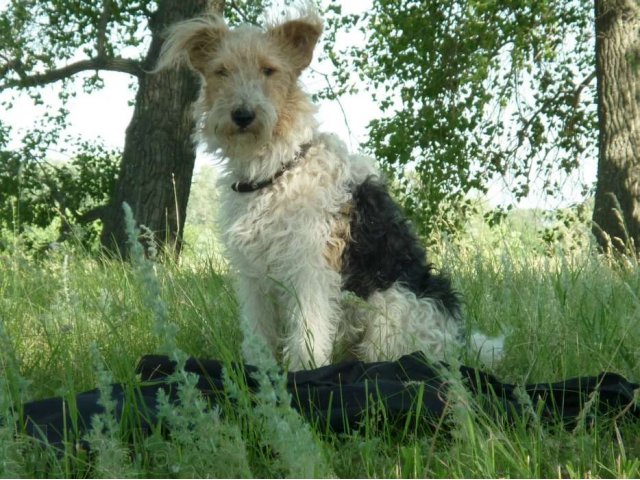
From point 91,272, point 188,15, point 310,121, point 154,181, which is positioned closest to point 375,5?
point 188,15

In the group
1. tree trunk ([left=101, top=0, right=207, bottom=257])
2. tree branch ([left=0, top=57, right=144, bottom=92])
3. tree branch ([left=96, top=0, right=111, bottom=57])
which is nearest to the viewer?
tree trunk ([left=101, top=0, right=207, bottom=257])

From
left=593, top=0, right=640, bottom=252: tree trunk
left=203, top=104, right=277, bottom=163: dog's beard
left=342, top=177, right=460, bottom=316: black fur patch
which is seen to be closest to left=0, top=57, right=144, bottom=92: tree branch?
left=593, top=0, right=640, bottom=252: tree trunk

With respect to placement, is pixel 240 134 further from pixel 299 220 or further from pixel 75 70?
pixel 75 70

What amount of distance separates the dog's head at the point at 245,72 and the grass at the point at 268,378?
99 centimetres

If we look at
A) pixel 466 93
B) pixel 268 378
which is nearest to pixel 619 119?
pixel 466 93

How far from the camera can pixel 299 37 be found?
4914mm

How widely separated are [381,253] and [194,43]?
5.72 feet

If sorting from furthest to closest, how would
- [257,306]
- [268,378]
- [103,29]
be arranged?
[103,29], [257,306], [268,378]

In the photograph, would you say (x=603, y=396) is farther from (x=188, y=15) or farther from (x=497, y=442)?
(x=188, y=15)

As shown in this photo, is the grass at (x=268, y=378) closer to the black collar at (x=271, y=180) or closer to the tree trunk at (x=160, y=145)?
the black collar at (x=271, y=180)

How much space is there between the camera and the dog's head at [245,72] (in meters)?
4.56

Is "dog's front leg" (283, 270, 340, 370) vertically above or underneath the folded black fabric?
above

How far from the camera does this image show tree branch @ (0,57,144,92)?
46.3 feet

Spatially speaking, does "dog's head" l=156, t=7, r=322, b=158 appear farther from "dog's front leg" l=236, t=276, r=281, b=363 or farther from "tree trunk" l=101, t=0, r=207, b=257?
"tree trunk" l=101, t=0, r=207, b=257
